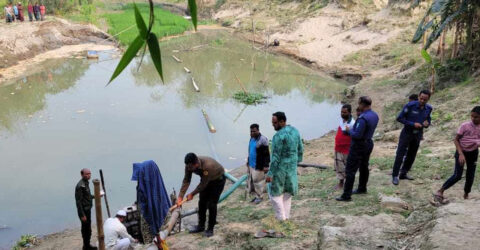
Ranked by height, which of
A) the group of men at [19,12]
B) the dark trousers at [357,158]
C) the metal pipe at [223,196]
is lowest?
A: the metal pipe at [223,196]

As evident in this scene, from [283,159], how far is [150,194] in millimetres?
1726

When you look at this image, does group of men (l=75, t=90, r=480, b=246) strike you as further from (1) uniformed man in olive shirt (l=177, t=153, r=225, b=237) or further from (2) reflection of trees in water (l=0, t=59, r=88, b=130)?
(2) reflection of trees in water (l=0, t=59, r=88, b=130)

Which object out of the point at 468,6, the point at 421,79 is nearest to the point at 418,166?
the point at 468,6

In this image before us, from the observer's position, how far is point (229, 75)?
16.5 meters

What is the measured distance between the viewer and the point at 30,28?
64.4 feet

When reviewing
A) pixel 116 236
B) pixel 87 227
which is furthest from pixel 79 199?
pixel 116 236

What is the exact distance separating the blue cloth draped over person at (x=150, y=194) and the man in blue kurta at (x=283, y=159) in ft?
4.80

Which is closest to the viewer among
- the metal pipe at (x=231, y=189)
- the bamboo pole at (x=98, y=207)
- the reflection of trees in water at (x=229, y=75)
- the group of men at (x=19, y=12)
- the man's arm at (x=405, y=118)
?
the bamboo pole at (x=98, y=207)

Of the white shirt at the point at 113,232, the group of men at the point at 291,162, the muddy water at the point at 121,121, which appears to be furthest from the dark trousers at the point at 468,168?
the muddy water at the point at 121,121

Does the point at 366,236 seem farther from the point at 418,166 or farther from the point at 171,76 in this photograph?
the point at 171,76

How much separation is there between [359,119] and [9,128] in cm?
976

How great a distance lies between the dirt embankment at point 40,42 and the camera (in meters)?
16.9

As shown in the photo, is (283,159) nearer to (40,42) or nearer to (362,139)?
(362,139)

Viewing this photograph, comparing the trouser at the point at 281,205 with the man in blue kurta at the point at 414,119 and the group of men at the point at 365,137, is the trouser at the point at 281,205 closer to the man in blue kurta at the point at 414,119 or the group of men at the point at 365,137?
the group of men at the point at 365,137
